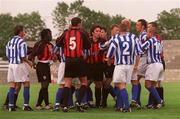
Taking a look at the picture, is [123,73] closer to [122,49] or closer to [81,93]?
[122,49]

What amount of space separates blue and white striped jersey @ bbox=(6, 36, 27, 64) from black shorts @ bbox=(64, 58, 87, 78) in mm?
1156

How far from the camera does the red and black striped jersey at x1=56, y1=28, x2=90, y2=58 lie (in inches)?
445

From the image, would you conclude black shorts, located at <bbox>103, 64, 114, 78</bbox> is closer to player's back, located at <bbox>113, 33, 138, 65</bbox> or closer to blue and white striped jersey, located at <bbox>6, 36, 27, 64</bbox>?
player's back, located at <bbox>113, 33, 138, 65</bbox>

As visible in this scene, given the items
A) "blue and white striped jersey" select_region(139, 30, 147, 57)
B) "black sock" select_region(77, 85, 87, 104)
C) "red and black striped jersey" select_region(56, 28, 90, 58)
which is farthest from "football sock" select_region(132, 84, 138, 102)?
"red and black striped jersey" select_region(56, 28, 90, 58)

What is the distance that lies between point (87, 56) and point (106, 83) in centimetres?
89

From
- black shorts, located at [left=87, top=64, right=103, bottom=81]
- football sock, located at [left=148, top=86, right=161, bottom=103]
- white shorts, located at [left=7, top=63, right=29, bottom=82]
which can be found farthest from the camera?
black shorts, located at [left=87, top=64, right=103, bottom=81]

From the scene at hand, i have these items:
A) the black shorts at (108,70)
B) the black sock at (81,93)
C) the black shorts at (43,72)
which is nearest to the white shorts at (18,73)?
the black shorts at (43,72)

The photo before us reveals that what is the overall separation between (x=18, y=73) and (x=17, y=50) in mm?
512

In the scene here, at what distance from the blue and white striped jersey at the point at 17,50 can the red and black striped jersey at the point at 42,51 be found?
0.28m

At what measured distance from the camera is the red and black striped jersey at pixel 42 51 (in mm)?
12102

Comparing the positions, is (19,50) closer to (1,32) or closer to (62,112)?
(62,112)

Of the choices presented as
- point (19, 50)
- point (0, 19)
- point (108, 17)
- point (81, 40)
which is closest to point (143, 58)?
point (81, 40)

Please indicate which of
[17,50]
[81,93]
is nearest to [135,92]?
[81,93]

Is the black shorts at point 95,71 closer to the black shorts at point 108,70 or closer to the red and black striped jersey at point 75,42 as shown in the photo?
the black shorts at point 108,70
